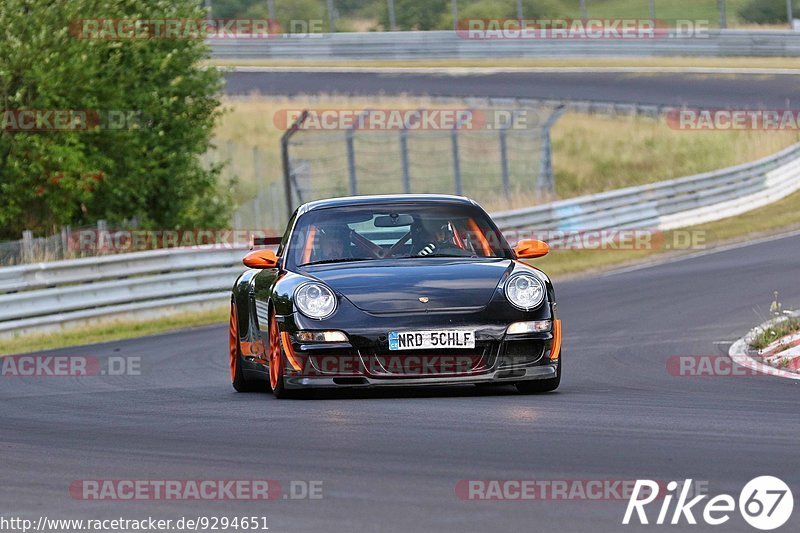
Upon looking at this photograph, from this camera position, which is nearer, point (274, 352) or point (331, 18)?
point (274, 352)

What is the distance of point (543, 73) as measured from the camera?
4394 cm

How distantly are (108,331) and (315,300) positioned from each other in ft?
34.8

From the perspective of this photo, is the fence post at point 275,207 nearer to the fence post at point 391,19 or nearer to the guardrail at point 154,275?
the guardrail at point 154,275

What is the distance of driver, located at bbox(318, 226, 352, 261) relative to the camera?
10.5 metres

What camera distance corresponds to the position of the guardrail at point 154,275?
63.8 ft

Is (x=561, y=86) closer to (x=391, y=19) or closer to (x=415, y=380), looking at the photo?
(x=391, y=19)

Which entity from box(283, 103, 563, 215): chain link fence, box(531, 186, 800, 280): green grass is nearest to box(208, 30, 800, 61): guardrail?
box(283, 103, 563, 215): chain link fence

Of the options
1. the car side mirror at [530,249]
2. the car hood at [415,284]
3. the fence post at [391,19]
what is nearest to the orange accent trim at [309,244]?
the car hood at [415,284]

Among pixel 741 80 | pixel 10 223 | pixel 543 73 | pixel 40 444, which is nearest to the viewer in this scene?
pixel 40 444

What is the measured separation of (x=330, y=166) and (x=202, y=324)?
19.2 m

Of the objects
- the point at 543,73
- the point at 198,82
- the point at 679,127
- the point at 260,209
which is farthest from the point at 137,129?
the point at 543,73

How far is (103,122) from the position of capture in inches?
976

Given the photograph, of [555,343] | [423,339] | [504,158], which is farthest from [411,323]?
[504,158]

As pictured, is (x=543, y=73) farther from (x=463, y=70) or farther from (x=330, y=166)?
(x=330, y=166)
